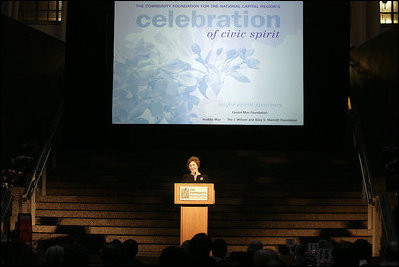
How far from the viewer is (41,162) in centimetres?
1187

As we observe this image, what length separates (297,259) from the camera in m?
7.02

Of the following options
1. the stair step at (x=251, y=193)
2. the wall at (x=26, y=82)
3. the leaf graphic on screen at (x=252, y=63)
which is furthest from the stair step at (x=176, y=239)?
the leaf graphic on screen at (x=252, y=63)

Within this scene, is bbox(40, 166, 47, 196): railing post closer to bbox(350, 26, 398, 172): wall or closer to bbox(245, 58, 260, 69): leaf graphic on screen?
bbox(245, 58, 260, 69): leaf graphic on screen

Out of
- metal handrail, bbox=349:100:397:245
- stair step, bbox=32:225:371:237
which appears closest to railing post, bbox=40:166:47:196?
stair step, bbox=32:225:371:237

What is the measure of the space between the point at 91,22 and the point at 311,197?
5.98 m

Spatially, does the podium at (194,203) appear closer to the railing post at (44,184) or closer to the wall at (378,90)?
the railing post at (44,184)

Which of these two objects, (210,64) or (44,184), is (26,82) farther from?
(210,64)

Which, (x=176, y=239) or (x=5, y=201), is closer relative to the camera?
(x=5, y=201)

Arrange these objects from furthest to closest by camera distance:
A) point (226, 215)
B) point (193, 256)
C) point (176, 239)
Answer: point (226, 215) → point (176, 239) → point (193, 256)

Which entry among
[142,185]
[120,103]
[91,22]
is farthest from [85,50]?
[142,185]

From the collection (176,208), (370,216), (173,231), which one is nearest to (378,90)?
(370,216)

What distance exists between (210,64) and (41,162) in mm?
3715

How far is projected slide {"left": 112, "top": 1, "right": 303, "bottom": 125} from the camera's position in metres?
13.1

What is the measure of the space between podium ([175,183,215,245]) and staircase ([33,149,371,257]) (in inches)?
53.9
